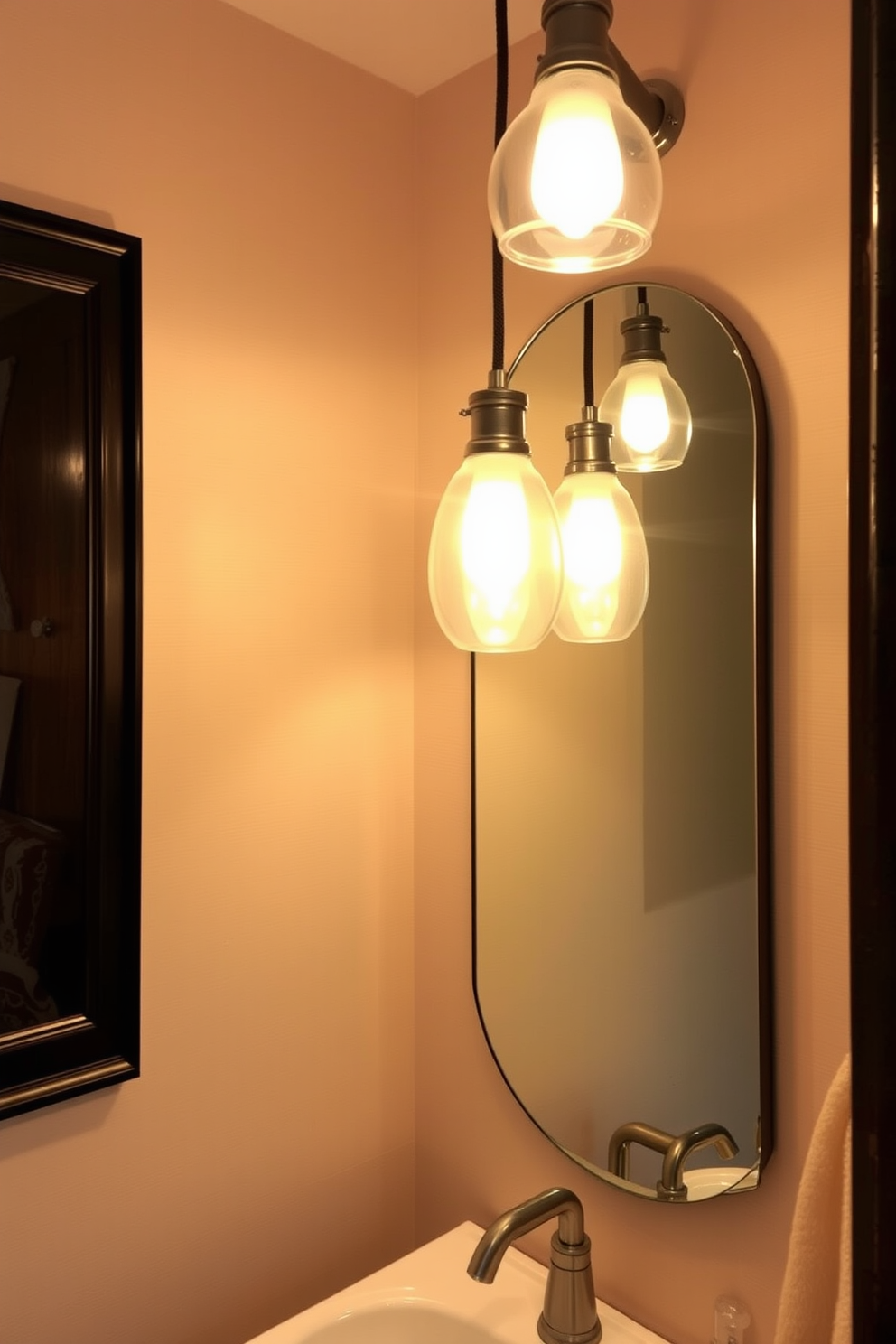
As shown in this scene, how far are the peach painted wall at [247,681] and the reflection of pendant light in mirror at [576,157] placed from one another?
0.64 metres

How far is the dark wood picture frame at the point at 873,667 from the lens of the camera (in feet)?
0.70

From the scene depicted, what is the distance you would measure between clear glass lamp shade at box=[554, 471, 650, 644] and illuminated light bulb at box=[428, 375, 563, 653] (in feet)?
0.52

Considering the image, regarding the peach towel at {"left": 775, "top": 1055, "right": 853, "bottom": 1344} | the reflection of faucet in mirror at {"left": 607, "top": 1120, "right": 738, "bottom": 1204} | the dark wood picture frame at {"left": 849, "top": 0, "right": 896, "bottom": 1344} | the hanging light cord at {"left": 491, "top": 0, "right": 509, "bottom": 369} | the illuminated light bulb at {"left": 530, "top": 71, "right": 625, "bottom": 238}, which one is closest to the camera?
the dark wood picture frame at {"left": 849, "top": 0, "right": 896, "bottom": 1344}

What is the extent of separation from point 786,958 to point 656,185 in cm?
78

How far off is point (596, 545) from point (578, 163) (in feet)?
1.27

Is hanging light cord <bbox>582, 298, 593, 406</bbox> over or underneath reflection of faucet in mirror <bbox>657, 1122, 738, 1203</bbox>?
over

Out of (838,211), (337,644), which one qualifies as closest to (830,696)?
(838,211)

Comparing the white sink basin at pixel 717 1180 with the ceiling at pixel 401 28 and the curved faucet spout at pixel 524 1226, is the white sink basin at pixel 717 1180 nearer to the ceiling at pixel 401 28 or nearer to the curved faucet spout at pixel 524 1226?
the curved faucet spout at pixel 524 1226

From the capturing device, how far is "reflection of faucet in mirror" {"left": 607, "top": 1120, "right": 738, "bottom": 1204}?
112 cm

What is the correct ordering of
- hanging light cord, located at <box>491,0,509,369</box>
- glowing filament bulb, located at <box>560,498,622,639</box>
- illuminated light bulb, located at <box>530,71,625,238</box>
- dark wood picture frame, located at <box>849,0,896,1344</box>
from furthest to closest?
glowing filament bulb, located at <box>560,498,622,639</box> < hanging light cord, located at <box>491,0,509,369</box> < illuminated light bulb, located at <box>530,71,625,238</box> < dark wood picture frame, located at <box>849,0,896,1344</box>

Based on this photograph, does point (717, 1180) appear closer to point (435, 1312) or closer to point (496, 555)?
point (435, 1312)

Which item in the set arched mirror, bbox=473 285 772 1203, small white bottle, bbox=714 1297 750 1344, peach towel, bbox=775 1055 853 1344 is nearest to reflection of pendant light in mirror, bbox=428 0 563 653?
arched mirror, bbox=473 285 772 1203

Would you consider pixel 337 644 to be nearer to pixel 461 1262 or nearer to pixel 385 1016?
pixel 385 1016

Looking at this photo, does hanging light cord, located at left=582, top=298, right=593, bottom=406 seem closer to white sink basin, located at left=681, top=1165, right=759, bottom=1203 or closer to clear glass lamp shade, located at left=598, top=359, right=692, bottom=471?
clear glass lamp shade, located at left=598, top=359, right=692, bottom=471
